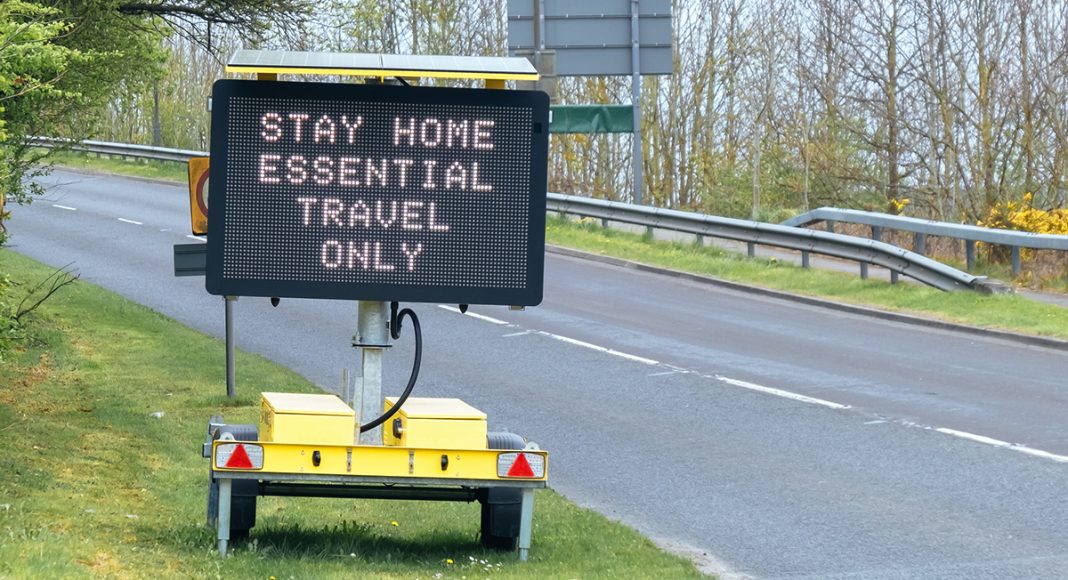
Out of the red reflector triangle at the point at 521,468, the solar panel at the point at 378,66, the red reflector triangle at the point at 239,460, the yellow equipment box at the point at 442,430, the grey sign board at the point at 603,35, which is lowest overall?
the red reflector triangle at the point at 521,468

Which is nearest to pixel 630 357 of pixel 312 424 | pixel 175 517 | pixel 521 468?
pixel 175 517

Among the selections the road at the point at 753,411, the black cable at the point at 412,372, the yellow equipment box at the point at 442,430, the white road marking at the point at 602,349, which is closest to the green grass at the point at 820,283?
the road at the point at 753,411

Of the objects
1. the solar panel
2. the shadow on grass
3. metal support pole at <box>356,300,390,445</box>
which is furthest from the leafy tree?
the shadow on grass

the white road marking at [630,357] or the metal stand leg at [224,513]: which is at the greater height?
the metal stand leg at [224,513]

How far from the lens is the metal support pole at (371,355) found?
8672 millimetres

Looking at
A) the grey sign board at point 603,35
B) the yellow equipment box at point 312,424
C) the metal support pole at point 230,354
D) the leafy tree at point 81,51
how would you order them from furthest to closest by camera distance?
the grey sign board at point 603,35, the metal support pole at point 230,354, the leafy tree at point 81,51, the yellow equipment box at point 312,424

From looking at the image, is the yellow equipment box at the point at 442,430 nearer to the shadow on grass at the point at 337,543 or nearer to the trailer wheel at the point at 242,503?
the shadow on grass at the point at 337,543

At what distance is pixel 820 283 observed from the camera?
22.9 metres

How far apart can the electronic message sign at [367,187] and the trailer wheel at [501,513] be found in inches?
38.8

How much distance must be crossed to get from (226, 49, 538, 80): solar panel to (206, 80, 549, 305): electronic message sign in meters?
0.14

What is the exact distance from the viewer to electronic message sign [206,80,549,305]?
8219 millimetres

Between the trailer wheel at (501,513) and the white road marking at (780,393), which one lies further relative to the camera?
the white road marking at (780,393)

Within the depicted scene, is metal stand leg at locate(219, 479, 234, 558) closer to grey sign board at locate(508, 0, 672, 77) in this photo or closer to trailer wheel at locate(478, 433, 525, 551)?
trailer wheel at locate(478, 433, 525, 551)

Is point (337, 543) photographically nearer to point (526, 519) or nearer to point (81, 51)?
point (526, 519)
